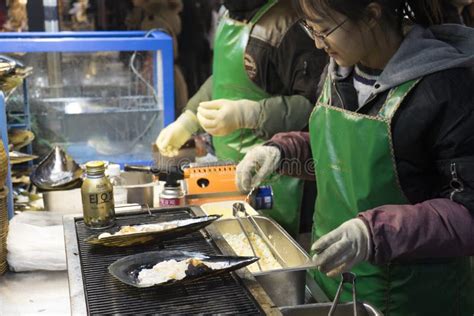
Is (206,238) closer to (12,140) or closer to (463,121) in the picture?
(463,121)

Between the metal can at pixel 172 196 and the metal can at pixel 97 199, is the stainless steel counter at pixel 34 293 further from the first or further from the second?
the metal can at pixel 172 196

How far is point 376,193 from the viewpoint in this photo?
Result: 1.40 m

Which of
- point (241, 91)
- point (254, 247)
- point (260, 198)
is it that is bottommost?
point (254, 247)

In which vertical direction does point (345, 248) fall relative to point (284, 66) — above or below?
below

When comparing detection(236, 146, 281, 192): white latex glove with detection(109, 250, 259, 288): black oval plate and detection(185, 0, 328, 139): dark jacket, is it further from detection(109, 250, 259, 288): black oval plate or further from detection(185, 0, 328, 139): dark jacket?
detection(109, 250, 259, 288): black oval plate

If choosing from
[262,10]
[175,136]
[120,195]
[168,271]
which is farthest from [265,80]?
[168,271]

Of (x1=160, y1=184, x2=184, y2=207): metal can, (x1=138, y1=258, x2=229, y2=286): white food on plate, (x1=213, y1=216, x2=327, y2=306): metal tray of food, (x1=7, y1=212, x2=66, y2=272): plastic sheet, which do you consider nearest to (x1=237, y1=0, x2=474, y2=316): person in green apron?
(x1=213, y1=216, x2=327, y2=306): metal tray of food

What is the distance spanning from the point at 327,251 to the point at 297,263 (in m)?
0.44

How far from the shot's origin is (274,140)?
71.5 inches

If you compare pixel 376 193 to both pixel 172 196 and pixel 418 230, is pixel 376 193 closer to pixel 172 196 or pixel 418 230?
pixel 418 230

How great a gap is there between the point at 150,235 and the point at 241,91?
1.21m

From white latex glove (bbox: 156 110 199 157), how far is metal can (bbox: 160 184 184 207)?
675mm

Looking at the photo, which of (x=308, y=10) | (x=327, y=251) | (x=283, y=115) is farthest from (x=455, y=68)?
(x=283, y=115)

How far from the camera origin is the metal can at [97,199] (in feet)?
4.75
